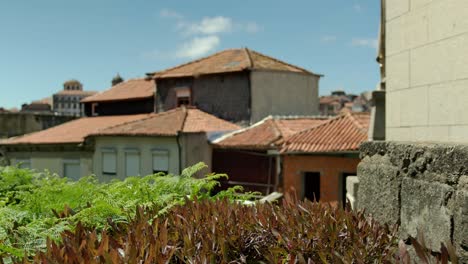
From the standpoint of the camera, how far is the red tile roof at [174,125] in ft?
78.0

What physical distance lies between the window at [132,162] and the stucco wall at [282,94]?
6.16 m

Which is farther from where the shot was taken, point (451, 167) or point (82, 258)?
point (451, 167)

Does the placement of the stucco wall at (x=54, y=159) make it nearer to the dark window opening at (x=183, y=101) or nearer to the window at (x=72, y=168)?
the window at (x=72, y=168)

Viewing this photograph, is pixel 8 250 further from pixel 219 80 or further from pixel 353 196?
pixel 219 80

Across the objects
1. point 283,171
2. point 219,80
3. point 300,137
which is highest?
point 219,80

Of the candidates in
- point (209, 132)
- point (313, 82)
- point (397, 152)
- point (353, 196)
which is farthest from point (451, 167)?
point (313, 82)

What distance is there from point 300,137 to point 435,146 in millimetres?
17144

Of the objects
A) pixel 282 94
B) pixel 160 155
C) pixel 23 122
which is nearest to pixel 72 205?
pixel 160 155

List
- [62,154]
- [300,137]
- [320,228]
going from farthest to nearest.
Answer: [62,154], [300,137], [320,228]

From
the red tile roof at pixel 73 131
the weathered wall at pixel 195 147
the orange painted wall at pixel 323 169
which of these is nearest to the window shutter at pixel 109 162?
the red tile roof at pixel 73 131

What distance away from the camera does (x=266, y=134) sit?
850 inches

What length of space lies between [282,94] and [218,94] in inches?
136

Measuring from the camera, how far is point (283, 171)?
20.1 m

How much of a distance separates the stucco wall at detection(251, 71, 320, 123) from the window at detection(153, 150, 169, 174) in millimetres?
4854
